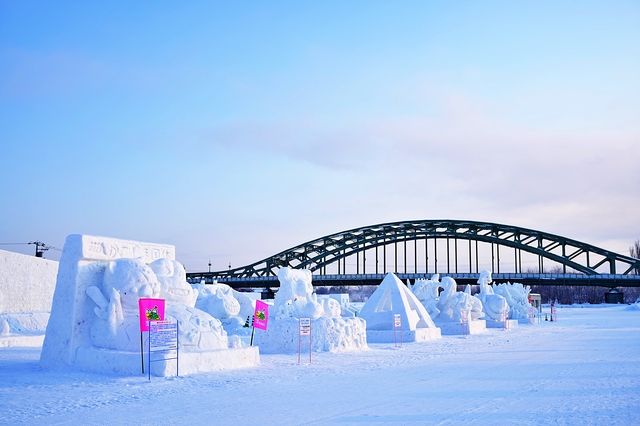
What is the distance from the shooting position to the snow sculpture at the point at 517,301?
44.7 metres

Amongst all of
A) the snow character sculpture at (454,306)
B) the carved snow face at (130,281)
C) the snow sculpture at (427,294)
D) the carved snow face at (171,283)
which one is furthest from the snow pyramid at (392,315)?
the carved snow face at (130,281)

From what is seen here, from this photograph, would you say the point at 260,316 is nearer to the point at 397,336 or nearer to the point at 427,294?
the point at 397,336

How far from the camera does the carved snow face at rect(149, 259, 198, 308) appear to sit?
1631cm

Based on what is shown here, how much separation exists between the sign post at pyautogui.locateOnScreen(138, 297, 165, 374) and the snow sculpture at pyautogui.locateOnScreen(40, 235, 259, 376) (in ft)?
3.11

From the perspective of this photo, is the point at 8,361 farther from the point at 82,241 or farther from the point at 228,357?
the point at 228,357

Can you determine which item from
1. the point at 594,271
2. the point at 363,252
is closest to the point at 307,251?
the point at 363,252

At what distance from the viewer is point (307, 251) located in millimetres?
125625

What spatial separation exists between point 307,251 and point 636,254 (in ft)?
203

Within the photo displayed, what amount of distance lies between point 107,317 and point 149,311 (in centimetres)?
171

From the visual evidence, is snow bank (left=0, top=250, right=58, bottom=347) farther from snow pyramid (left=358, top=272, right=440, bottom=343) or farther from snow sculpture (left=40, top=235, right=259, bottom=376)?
snow pyramid (left=358, top=272, right=440, bottom=343)

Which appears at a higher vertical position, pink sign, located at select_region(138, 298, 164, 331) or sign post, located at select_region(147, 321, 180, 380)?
pink sign, located at select_region(138, 298, 164, 331)

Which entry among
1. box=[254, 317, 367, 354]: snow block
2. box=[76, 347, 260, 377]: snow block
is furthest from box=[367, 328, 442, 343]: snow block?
box=[76, 347, 260, 377]: snow block

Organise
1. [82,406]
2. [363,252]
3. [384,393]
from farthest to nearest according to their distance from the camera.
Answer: [363,252]
[384,393]
[82,406]

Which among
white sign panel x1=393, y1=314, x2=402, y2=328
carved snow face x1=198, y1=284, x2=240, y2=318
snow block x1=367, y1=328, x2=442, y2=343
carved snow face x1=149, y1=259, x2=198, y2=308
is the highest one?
carved snow face x1=149, y1=259, x2=198, y2=308
